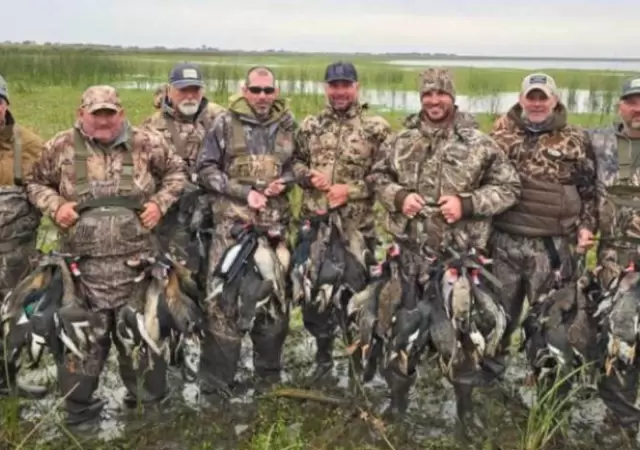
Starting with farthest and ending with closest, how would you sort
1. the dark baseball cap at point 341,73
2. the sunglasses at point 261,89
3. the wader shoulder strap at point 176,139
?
the wader shoulder strap at point 176,139 < the dark baseball cap at point 341,73 < the sunglasses at point 261,89

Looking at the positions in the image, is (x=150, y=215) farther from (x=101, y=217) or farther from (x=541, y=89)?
(x=541, y=89)

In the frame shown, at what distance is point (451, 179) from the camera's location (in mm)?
4949

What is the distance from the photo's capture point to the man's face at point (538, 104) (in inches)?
201

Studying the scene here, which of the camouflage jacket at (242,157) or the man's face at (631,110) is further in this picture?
the camouflage jacket at (242,157)

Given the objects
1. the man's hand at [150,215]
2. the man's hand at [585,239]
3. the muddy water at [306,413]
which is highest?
the man's hand at [150,215]

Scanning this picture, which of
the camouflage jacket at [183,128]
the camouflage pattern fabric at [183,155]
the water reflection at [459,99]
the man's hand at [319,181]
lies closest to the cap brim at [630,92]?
the man's hand at [319,181]

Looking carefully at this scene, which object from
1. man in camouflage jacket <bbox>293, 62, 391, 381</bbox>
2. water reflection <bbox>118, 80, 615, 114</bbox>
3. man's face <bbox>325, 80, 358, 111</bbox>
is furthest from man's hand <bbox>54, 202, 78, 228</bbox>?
water reflection <bbox>118, 80, 615, 114</bbox>

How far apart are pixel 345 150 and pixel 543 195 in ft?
4.71

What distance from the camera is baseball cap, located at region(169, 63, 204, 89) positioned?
6488mm

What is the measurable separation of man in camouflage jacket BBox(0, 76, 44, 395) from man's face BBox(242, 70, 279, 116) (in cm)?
148

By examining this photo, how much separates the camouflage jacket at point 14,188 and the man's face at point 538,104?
3356 millimetres

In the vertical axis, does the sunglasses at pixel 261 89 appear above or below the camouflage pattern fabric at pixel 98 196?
above

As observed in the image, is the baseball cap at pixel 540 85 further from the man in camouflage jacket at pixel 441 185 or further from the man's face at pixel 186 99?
the man's face at pixel 186 99

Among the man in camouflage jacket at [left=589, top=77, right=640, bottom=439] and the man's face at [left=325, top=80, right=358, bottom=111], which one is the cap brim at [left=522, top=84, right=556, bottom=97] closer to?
the man in camouflage jacket at [left=589, top=77, right=640, bottom=439]
